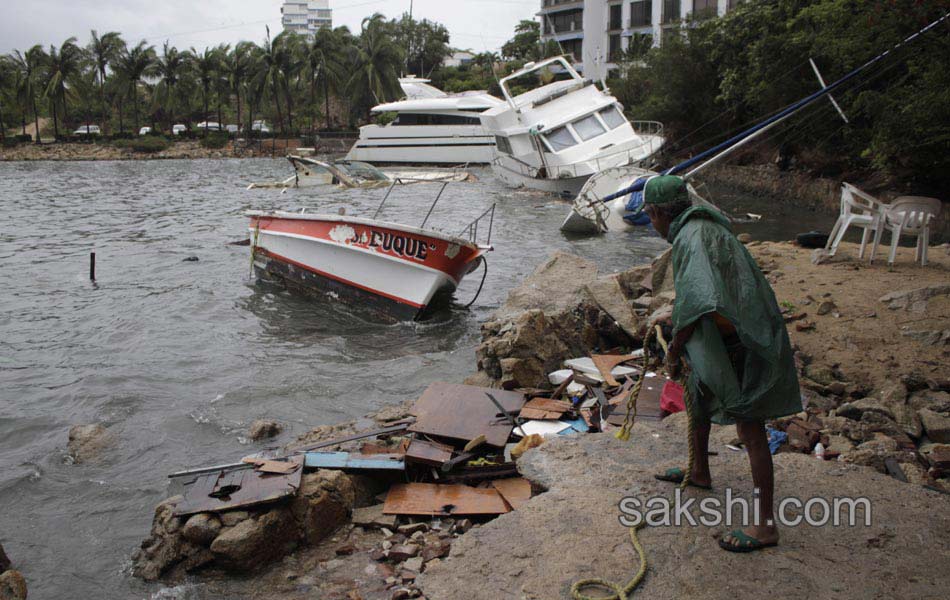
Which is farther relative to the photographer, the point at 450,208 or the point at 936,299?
the point at 450,208

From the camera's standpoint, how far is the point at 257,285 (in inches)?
530

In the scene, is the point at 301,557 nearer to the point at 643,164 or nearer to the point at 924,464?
the point at 924,464

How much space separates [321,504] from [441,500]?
28.4 inches

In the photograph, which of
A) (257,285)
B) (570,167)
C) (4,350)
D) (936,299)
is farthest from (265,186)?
(936,299)

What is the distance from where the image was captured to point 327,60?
67062 millimetres

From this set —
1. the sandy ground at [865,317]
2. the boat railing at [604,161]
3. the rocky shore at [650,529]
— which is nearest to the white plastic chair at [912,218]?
the sandy ground at [865,317]

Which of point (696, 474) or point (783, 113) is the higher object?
point (783, 113)

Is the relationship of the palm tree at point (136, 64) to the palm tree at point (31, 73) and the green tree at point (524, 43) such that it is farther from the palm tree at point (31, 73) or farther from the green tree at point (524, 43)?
the green tree at point (524, 43)

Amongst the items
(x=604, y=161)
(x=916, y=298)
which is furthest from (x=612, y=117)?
(x=916, y=298)

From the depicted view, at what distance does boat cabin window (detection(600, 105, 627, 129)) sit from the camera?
2488 centimetres

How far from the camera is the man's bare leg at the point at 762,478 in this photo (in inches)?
127

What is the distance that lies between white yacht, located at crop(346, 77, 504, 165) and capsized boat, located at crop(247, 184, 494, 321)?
31267 millimetres

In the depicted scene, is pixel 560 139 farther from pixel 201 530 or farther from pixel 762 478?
pixel 762 478

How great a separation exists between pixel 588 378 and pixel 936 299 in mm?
3438
